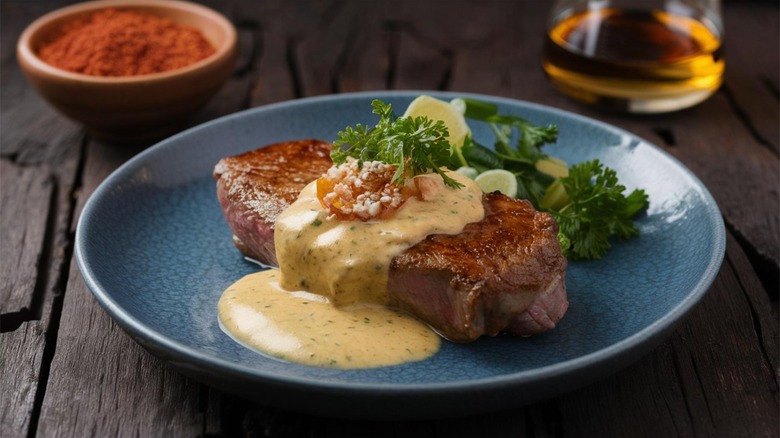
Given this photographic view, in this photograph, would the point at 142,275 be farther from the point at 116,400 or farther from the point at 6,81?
the point at 6,81

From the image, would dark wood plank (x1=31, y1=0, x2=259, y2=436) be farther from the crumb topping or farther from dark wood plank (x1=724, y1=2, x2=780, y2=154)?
dark wood plank (x1=724, y1=2, x2=780, y2=154)

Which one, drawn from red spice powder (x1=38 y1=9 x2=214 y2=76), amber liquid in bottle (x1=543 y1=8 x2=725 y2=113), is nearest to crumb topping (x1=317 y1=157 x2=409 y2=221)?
red spice powder (x1=38 y1=9 x2=214 y2=76)

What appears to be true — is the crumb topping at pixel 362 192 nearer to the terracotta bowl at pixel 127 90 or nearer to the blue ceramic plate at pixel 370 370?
the blue ceramic plate at pixel 370 370

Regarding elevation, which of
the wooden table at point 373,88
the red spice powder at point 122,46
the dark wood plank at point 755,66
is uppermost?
the red spice powder at point 122,46

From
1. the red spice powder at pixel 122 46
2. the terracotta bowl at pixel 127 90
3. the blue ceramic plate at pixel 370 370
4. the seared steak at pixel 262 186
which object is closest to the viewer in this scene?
Answer: the blue ceramic plate at pixel 370 370

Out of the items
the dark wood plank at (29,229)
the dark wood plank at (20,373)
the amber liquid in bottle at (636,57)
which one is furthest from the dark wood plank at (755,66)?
the dark wood plank at (20,373)
